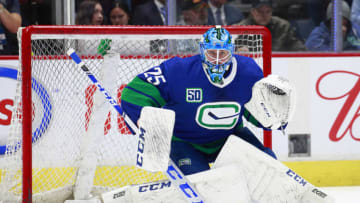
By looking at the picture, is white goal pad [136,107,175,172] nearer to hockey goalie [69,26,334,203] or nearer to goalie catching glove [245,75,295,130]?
hockey goalie [69,26,334,203]

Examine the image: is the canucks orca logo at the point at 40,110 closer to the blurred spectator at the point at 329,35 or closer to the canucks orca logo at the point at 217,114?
the canucks orca logo at the point at 217,114

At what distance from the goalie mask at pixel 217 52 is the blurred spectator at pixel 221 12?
135 centimetres

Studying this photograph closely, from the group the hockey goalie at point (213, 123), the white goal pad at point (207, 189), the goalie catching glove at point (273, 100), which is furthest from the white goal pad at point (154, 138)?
the goalie catching glove at point (273, 100)

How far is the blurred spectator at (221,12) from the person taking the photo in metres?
3.69

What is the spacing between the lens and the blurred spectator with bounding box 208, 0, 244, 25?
369 cm

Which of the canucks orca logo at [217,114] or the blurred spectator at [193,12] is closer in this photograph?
the canucks orca logo at [217,114]

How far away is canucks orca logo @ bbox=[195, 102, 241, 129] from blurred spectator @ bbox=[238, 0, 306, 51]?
140cm

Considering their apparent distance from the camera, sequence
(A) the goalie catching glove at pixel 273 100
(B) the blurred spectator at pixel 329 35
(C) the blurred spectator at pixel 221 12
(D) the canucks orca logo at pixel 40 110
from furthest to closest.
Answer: (B) the blurred spectator at pixel 329 35
(C) the blurred spectator at pixel 221 12
(D) the canucks orca logo at pixel 40 110
(A) the goalie catching glove at pixel 273 100

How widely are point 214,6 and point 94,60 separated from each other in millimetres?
900

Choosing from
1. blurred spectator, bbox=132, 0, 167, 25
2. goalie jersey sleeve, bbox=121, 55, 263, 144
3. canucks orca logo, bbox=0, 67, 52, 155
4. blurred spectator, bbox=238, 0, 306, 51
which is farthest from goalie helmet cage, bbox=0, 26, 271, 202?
goalie jersey sleeve, bbox=121, 55, 263, 144

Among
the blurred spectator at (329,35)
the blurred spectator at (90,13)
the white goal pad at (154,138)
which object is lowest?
the white goal pad at (154,138)

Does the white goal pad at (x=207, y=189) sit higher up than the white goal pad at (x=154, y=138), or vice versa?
the white goal pad at (x=154, y=138)

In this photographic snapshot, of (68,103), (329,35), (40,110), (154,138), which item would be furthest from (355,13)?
(154,138)

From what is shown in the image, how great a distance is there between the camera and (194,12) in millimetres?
3674
